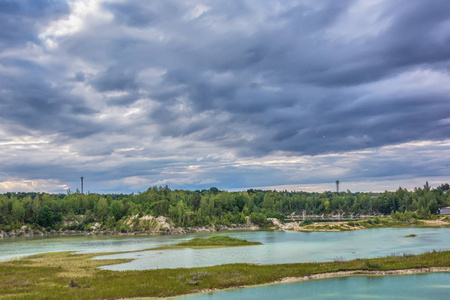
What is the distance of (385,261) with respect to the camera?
2509 inches

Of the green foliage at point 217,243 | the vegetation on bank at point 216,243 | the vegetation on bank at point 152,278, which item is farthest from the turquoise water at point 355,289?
the green foliage at point 217,243

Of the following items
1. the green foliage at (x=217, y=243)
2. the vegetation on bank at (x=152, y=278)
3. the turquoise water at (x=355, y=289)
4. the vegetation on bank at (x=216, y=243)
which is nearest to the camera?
the turquoise water at (x=355, y=289)

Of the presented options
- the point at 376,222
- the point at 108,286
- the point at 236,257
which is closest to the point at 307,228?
the point at 376,222

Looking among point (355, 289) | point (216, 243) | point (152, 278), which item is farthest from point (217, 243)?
point (355, 289)

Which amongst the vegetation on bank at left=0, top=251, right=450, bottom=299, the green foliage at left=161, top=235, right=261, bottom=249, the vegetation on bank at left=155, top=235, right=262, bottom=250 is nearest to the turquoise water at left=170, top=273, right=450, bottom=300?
the vegetation on bank at left=0, top=251, right=450, bottom=299

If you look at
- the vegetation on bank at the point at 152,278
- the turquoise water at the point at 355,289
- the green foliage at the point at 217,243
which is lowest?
the green foliage at the point at 217,243

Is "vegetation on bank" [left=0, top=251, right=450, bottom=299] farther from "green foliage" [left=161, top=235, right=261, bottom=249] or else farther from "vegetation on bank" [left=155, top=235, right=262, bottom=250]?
"green foliage" [left=161, top=235, right=261, bottom=249]

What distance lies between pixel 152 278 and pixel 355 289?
3150 cm

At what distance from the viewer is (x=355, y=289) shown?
4869 centimetres

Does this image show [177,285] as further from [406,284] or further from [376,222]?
[376,222]

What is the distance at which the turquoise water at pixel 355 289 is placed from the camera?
1779 inches

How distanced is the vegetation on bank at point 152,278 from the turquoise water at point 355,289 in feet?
12.2

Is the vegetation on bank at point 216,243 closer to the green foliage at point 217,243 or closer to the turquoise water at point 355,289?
the green foliage at point 217,243

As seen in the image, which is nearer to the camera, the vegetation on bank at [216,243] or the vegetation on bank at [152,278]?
the vegetation on bank at [152,278]
